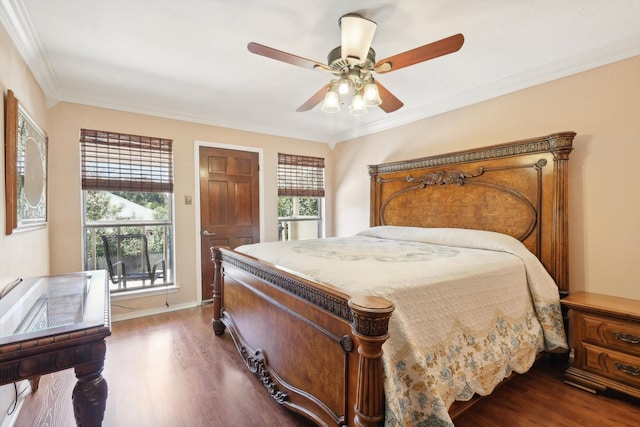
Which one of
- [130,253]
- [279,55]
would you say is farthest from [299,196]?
[279,55]

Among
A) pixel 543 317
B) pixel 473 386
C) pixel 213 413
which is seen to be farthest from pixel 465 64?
pixel 213 413

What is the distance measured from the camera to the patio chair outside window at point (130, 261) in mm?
3495

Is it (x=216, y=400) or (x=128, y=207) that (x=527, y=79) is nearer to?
(x=216, y=400)

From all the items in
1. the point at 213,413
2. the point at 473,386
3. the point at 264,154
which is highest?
the point at 264,154

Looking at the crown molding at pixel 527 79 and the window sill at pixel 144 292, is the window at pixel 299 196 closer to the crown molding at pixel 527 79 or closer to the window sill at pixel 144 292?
the crown molding at pixel 527 79

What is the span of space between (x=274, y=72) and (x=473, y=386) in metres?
2.76

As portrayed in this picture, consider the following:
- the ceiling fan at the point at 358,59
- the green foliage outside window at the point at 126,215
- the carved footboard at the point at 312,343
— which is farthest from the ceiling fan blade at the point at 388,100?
the green foliage outside window at the point at 126,215

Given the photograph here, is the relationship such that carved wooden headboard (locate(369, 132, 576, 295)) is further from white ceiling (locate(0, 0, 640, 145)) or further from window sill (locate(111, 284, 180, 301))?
window sill (locate(111, 284, 180, 301))

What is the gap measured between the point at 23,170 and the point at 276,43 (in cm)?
200

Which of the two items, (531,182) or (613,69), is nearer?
(613,69)

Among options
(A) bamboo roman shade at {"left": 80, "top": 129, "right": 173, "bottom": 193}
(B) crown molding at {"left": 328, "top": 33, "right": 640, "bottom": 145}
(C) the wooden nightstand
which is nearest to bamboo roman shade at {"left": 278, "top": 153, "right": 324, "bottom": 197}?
(B) crown molding at {"left": 328, "top": 33, "right": 640, "bottom": 145}

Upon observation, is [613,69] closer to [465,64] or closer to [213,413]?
[465,64]

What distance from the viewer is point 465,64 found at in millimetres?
2604

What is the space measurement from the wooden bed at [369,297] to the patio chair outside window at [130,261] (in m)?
1.27
